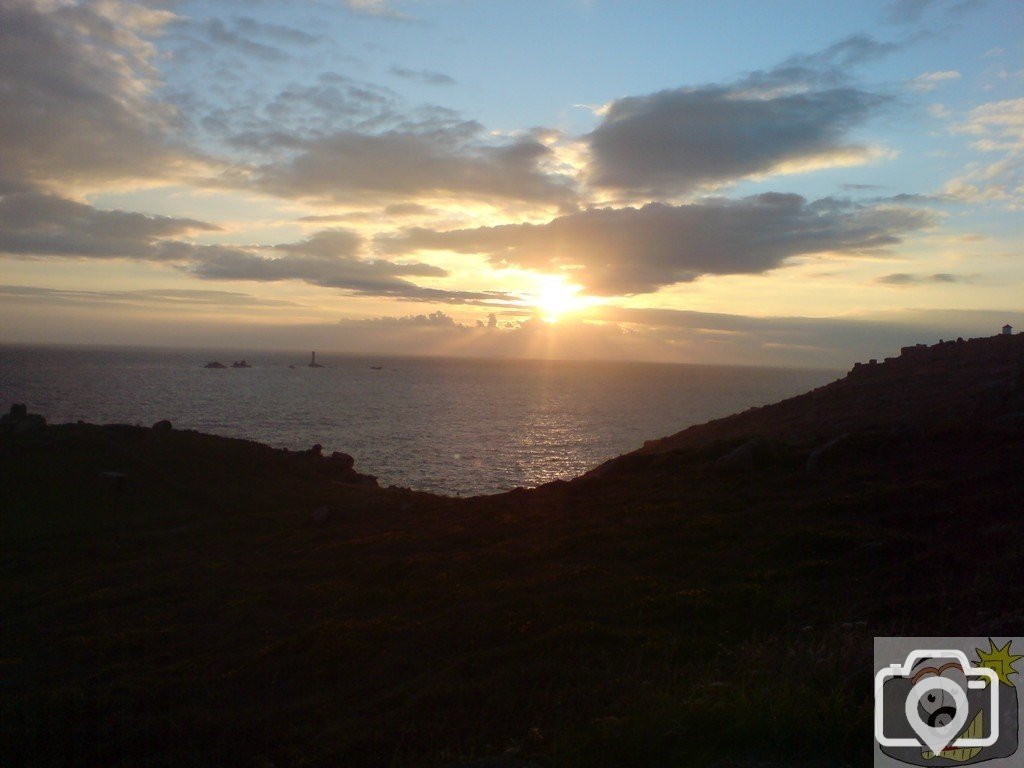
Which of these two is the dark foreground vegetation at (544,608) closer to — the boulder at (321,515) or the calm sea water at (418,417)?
the boulder at (321,515)

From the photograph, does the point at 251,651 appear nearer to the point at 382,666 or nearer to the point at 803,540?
the point at 382,666

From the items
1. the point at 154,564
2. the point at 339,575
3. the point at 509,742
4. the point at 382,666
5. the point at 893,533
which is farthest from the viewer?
the point at 154,564

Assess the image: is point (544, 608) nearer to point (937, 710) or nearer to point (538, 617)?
point (538, 617)

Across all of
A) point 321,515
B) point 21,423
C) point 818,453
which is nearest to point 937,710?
point 818,453

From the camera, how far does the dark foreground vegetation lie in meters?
7.24

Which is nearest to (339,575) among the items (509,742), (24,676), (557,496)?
(24,676)

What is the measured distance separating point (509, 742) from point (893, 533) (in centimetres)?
1052

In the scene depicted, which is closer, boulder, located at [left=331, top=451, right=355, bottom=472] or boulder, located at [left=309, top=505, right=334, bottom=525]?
→ boulder, located at [left=309, top=505, right=334, bottom=525]

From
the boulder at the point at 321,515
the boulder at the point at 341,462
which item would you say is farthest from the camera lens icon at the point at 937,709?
the boulder at the point at 341,462

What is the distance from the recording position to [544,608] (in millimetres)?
12500

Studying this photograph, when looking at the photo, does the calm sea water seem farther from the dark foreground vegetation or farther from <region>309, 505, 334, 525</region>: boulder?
the dark foreground vegetation

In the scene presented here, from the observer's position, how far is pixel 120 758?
9.05 meters

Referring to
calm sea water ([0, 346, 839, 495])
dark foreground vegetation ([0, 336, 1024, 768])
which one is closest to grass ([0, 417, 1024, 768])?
dark foreground vegetation ([0, 336, 1024, 768])

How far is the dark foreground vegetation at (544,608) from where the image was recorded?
7.24m
